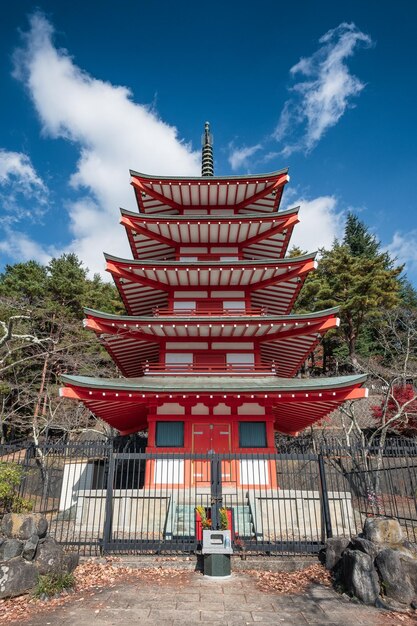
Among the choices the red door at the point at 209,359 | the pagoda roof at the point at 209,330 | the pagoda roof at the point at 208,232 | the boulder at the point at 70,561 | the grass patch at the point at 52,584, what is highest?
the pagoda roof at the point at 208,232

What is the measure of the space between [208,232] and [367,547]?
47.5 ft

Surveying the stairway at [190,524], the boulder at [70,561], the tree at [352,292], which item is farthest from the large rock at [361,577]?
the tree at [352,292]

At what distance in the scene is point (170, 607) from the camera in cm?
705

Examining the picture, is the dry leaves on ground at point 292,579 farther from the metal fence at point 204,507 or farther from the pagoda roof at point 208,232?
the pagoda roof at point 208,232

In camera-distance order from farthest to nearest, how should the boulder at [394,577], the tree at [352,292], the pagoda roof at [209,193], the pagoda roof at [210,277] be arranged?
the tree at [352,292]
the pagoda roof at [209,193]
the pagoda roof at [210,277]
the boulder at [394,577]

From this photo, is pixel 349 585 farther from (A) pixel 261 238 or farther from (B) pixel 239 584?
(A) pixel 261 238

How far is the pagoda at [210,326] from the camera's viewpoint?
14398 mm

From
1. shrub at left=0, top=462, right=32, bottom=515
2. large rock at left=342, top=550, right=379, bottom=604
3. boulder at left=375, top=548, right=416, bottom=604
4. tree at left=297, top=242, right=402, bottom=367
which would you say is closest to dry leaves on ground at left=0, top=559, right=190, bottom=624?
shrub at left=0, top=462, right=32, bottom=515

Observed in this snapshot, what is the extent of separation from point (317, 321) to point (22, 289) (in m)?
30.4

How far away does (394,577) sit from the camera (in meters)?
7.37

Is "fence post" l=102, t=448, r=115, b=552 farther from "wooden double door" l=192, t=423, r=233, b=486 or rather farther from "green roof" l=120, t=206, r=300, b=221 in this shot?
"green roof" l=120, t=206, r=300, b=221

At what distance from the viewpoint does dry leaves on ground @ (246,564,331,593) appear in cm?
812

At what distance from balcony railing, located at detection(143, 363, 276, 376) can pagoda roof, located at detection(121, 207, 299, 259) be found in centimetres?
637

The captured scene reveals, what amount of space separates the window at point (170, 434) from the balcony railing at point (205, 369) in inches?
86.1
